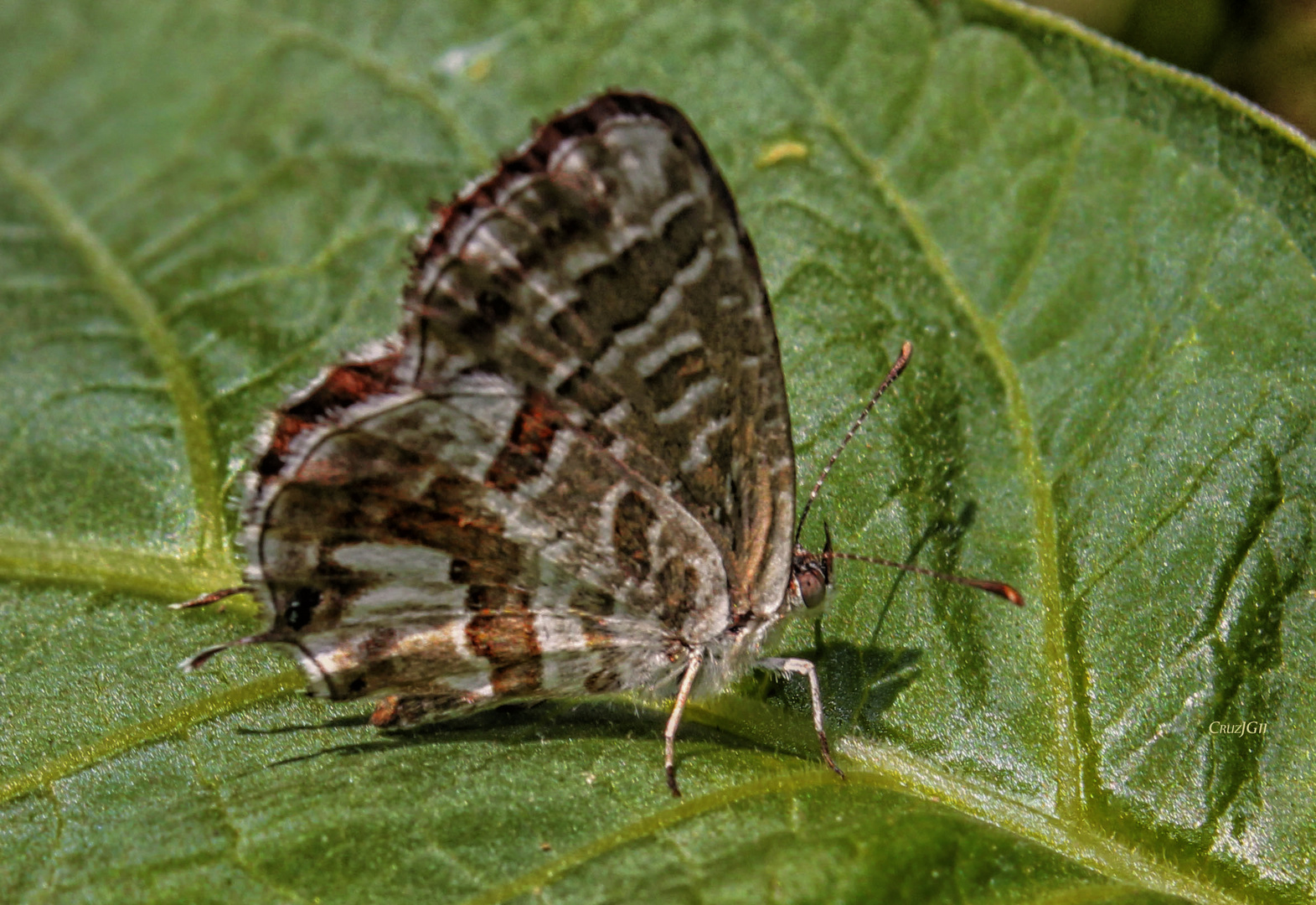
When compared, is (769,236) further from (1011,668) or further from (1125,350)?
(1011,668)

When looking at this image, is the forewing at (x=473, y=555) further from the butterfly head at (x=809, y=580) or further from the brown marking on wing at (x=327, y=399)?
the butterfly head at (x=809, y=580)

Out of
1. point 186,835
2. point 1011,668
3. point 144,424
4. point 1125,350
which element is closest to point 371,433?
point 186,835

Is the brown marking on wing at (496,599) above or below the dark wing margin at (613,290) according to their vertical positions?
below

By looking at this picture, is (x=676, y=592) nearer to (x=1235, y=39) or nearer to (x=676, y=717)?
(x=676, y=717)

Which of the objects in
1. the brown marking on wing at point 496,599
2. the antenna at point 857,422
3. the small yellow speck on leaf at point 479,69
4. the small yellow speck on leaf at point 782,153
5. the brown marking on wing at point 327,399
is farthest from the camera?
the small yellow speck on leaf at point 479,69

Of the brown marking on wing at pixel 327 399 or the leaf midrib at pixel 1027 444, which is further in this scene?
the leaf midrib at pixel 1027 444

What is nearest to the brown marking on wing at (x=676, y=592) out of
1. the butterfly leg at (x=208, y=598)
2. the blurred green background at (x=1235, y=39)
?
the butterfly leg at (x=208, y=598)

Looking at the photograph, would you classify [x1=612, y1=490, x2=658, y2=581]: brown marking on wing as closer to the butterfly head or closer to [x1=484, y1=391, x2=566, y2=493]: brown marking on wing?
[x1=484, y1=391, x2=566, y2=493]: brown marking on wing
